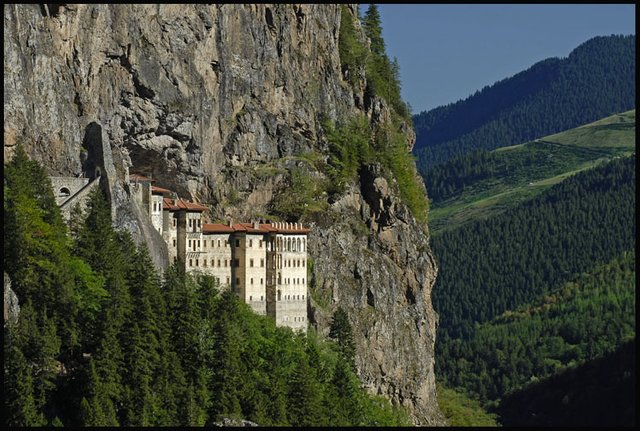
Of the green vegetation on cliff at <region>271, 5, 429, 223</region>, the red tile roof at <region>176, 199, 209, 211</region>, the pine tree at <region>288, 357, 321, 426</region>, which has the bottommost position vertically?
the pine tree at <region>288, 357, 321, 426</region>

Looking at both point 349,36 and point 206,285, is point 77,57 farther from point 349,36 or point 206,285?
point 349,36

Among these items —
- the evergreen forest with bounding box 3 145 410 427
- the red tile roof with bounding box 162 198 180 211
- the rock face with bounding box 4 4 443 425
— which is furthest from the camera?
the red tile roof with bounding box 162 198 180 211

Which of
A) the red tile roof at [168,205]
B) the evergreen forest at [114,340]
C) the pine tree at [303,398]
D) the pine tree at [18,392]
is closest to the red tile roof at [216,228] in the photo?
the red tile roof at [168,205]

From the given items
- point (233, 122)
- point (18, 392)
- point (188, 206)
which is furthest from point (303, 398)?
point (233, 122)

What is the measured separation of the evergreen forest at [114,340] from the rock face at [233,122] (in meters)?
6.08

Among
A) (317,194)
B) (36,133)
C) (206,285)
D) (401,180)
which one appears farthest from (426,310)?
(36,133)

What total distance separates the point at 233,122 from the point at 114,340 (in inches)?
2050

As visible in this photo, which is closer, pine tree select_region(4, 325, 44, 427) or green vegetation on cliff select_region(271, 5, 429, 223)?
pine tree select_region(4, 325, 44, 427)

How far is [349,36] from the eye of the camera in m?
184

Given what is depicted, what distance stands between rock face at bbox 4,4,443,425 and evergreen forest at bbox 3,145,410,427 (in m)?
6.08

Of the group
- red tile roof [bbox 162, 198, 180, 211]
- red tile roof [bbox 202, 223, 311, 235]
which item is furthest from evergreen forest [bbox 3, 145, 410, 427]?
red tile roof [bbox 202, 223, 311, 235]

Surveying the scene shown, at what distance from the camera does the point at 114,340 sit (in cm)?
10306

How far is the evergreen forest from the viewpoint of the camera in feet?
323

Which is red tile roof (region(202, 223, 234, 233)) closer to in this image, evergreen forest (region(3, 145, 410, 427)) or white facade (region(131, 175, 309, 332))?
white facade (region(131, 175, 309, 332))
